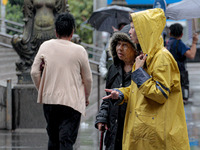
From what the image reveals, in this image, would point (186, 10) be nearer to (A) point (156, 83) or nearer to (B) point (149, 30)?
(B) point (149, 30)

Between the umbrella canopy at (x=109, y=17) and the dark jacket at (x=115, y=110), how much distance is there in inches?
292

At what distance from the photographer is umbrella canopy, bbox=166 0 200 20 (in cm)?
861

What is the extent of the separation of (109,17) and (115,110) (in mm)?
8232

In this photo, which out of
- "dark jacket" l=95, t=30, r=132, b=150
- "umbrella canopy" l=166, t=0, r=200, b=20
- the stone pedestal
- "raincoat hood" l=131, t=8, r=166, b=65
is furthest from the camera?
the stone pedestal

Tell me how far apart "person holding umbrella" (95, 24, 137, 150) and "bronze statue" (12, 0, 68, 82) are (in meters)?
4.66

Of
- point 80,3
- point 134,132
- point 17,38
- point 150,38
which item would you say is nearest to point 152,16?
point 150,38

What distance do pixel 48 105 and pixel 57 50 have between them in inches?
26.5

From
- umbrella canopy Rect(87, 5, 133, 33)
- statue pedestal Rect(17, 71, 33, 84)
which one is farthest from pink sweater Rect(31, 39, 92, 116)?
umbrella canopy Rect(87, 5, 133, 33)

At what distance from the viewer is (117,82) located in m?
4.54

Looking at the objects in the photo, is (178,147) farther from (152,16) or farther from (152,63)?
(152,16)

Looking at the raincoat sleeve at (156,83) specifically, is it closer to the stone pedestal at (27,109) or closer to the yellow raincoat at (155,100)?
the yellow raincoat at (155,100)

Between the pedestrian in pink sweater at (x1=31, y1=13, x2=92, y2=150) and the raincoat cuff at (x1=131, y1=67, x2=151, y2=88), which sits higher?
the raincoat cuff at (x1=131, y1=67, x2=151, y2=88)

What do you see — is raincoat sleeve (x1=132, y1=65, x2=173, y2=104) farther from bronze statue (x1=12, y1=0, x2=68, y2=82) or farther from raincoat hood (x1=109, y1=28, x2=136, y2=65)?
bronze statue (x1=12, y1=0, x2=68, y2=82)

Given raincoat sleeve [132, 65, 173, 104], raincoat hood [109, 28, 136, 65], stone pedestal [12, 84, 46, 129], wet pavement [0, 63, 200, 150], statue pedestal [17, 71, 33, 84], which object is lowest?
wet pavement [0, 63, 200, 150]
